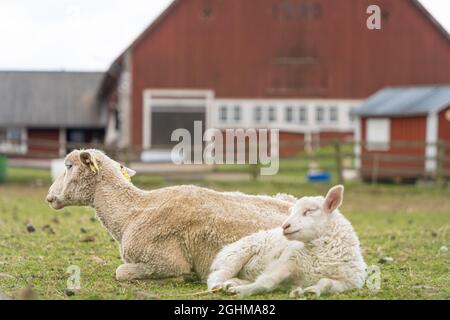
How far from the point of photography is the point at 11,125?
5412cm

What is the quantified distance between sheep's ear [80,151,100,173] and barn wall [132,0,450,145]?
108 ft

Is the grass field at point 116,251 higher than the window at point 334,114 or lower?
lower

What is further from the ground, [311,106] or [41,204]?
[311,106]

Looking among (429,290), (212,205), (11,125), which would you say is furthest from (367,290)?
(11,125)

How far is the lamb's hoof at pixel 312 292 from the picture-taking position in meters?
7.27

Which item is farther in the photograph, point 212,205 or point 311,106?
point 311,106

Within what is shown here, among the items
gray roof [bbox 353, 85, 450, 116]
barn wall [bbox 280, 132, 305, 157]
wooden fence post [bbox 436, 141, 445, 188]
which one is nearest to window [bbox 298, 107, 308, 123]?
barn wall [bbox 280, 132, 305, 157]

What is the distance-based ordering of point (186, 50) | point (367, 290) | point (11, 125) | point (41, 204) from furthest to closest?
point (11, 125)
point (186, 50)
point (41, 204)
point (367, 290)

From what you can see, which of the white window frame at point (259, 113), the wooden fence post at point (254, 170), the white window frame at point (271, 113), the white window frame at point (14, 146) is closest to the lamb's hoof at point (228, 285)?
the wooden fence post at point (254, 170)

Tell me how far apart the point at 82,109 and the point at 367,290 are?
48.4m

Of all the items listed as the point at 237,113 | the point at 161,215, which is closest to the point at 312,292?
the point at 161,215

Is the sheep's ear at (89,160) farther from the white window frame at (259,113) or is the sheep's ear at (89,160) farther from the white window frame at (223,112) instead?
the white window frame at (259,113)

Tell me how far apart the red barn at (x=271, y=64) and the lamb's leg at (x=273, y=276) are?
3379 centimetres

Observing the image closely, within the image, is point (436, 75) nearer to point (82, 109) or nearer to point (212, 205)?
point (82, 109)
